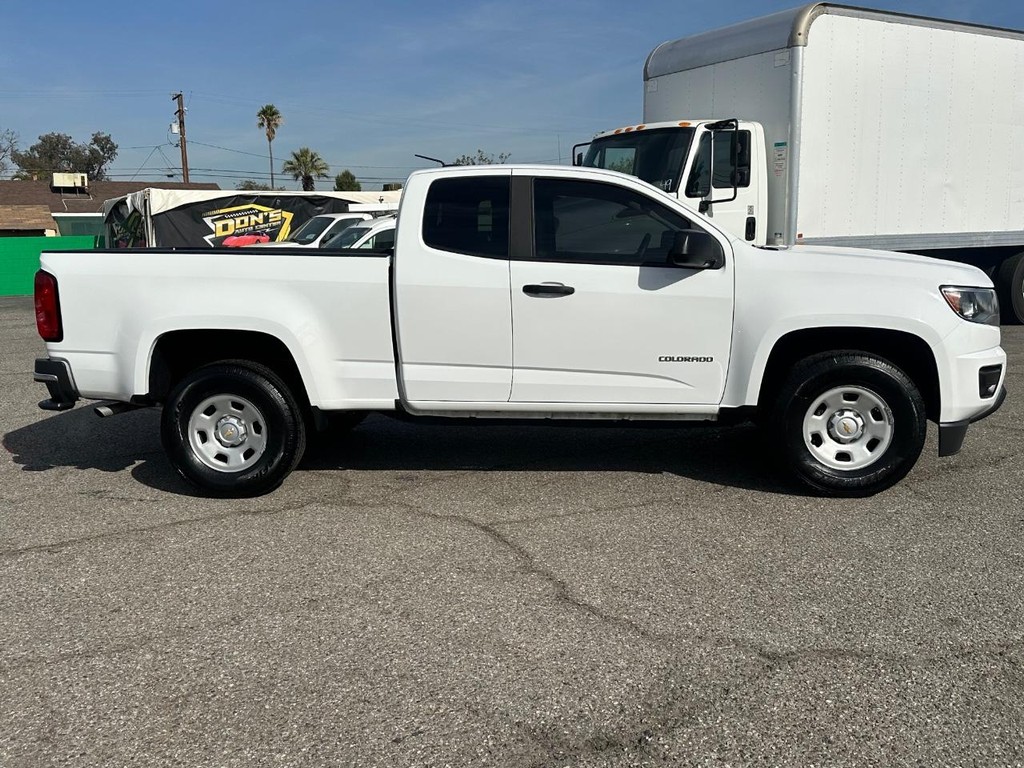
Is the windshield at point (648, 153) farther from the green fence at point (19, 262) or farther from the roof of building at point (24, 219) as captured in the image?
the roof of building at point (24, 219)

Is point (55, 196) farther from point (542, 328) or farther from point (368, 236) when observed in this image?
point (542, 328)

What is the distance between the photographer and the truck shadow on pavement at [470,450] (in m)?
5.93

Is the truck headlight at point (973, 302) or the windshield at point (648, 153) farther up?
the windshield at point (648, 153)

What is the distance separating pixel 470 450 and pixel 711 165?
4514mm

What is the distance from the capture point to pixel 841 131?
9727 millimetres

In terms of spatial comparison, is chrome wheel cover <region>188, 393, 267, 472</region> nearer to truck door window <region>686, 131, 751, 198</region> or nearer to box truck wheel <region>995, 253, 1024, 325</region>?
truck door window <region>686, 131, 751, 198</region>

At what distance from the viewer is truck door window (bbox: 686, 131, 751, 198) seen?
30.1 ft

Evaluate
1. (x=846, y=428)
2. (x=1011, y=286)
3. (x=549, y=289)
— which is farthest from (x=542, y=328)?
(x=1011, y=286)

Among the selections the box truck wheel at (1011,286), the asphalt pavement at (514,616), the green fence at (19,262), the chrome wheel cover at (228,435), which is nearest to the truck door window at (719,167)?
the asphalt pavement at (514,616)

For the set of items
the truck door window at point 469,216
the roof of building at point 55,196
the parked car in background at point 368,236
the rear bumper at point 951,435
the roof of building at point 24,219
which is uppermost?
the roof of building at point 55,196

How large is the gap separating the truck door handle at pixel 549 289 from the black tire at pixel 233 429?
1587mm

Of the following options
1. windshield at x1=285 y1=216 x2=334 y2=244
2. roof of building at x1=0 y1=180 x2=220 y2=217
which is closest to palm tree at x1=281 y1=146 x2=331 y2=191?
roof of building at x1=0 y1=180 x2=220 y2=217

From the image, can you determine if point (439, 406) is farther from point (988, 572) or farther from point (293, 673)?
point (988, 572)

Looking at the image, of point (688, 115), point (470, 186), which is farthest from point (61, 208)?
point (470, 186)
